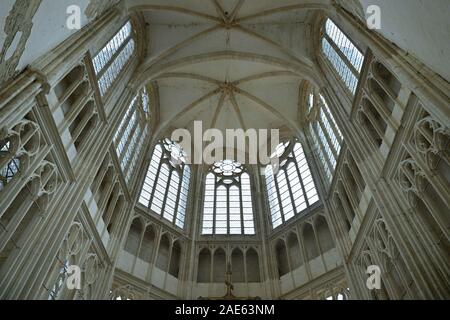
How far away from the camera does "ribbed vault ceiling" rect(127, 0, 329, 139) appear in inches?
714

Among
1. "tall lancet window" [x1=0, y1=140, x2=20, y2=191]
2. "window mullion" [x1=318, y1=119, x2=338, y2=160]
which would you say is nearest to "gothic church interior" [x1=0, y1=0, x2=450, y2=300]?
"tall lancet window" [x1=0, y1=140, x2=20, y2=191]

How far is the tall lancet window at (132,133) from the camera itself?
656 inches

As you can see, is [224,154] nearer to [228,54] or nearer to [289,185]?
[289,185]

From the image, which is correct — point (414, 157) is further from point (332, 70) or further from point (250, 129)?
point (250, 129)

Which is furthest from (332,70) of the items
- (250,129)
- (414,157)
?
(250,129)

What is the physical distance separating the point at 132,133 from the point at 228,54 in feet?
22.8

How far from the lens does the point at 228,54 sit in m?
19.8

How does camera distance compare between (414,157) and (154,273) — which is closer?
(414,157)

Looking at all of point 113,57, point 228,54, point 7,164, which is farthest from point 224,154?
point 7,164

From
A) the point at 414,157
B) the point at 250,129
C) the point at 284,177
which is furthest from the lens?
the point at 250,129

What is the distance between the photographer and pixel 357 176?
44.8 ft

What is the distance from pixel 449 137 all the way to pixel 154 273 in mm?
13694

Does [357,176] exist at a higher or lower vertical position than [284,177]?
lower

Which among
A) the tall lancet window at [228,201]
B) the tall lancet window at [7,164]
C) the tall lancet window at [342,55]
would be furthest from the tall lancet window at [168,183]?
the tall lancet window at [342,55]
